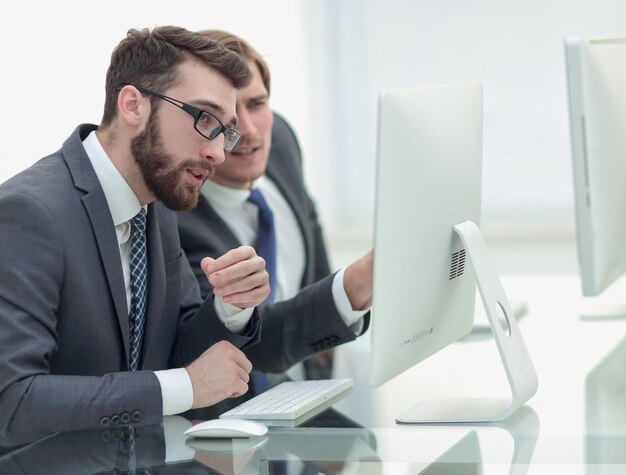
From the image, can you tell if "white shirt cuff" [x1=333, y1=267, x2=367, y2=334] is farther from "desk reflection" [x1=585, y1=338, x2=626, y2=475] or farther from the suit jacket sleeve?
"desk reflection" [x1=585, y1=338, x2=626, y2=475]

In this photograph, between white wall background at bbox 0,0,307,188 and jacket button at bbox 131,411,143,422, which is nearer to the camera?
jacket button at bbox 131,411,143,422

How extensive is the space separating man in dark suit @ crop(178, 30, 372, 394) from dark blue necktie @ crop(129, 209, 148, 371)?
370 mm

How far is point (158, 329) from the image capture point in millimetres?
2047

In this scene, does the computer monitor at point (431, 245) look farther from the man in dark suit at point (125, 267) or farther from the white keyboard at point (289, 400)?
the man in dark suit at point (125, 267)

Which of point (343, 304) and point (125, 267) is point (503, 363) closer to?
point (343, 304)

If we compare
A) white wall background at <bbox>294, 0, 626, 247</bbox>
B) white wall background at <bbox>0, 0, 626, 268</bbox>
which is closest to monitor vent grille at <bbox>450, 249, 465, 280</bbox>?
white wall background at <bbox>0, 0, 626, 268</bbox>

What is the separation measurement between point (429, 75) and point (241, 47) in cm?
285

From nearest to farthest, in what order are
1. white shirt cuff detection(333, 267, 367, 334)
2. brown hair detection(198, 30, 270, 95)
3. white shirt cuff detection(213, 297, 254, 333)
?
white shirt cuff detection(213, 297, 254, 333)
white shirt cuff detection(333, 267, 367, 334)
brown hair detection(198, 30, 270, 95)

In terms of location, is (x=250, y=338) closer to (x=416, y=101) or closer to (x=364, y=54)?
(x=416, y=101)

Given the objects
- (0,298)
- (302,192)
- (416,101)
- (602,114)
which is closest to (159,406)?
(0,298)

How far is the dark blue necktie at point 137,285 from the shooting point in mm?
1950

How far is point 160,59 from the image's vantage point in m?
1.91

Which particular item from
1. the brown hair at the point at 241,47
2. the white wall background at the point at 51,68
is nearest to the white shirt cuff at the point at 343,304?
the brown hair at the point at 241,47

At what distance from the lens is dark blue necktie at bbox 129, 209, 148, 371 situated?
1950mm
